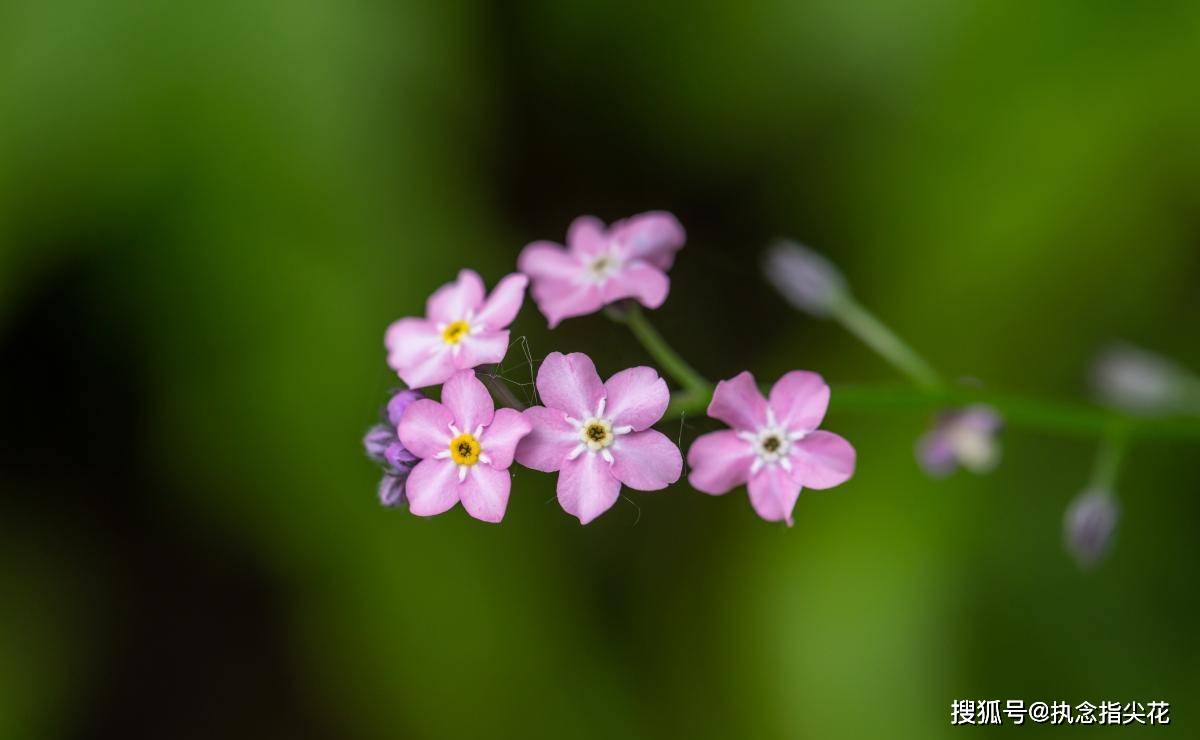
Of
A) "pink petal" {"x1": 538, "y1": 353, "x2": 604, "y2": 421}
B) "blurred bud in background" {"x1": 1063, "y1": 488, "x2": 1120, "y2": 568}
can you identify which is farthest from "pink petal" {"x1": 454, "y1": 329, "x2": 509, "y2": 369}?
"blurred bud in background" {"x1": 1063, "y1": 488, "x2": 1120, "y2": 568}

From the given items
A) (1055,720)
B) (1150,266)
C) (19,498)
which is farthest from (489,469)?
(19,498)

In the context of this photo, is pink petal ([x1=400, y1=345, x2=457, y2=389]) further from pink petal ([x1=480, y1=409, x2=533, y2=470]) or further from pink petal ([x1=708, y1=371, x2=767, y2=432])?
pink petal ([x1=708, y1=371, x2=767, y2=432])

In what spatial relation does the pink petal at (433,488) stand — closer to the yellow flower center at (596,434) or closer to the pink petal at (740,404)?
the yellow flower center at (596,434)

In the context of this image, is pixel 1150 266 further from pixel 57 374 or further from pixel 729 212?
pixel 57 374

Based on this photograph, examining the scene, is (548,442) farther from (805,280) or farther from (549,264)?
(805,280)

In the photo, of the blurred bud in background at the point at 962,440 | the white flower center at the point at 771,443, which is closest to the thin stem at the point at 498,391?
the white flower center at the point at 771,443

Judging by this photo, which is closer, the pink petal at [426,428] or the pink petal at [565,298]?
the pink petal at [426,428]
